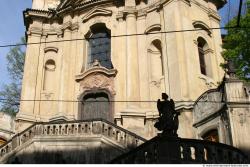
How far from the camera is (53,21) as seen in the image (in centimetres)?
2527

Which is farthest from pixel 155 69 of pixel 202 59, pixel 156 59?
pixel 202 59

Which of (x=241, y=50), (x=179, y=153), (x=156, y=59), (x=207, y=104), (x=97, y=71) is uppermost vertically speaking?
(x=156, y=59)

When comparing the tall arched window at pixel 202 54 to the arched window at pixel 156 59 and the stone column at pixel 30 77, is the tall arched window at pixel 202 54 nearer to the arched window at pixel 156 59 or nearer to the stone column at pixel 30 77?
the arched window at pixel 156 59

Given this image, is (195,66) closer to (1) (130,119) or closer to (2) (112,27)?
(1) (130,119)

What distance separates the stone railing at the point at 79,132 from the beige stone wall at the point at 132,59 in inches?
152

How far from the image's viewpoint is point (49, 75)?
23828 mm

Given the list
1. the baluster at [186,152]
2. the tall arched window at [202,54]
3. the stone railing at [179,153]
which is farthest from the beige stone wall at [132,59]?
the baluster at [186,152]

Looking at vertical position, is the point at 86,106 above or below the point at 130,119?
above

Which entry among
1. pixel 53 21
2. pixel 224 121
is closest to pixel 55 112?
pixel 53 21

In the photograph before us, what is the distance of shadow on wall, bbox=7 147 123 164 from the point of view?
14391 millimetres

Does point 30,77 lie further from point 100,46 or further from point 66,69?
point 100,46

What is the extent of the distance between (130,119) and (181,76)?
9.82 feet

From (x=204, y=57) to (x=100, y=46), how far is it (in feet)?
19.0

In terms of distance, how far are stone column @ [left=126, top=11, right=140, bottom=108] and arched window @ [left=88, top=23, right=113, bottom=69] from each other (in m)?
1.72
